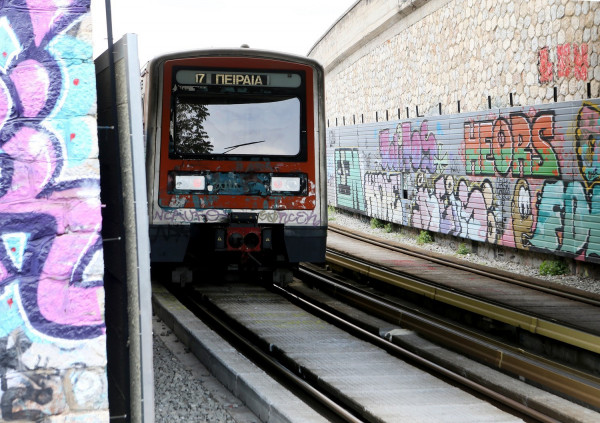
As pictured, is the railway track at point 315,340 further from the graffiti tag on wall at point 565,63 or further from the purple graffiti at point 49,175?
the graffiti tag on wall at point 565,63

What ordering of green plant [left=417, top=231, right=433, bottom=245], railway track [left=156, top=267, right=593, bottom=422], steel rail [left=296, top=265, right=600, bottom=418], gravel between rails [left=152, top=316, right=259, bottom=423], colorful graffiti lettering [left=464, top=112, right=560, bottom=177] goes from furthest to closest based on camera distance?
green plant [left=417, top=231, right=433, bottom=245], colorful graffiti lettering [left=464, top=112, right=560, bottom=177], steel rail [left=296, top=265, right=600, bottom=418], railway track [left=156, top=267, right=593, bottom=422], gravel between rails [left=152, top=316, right=259, bottom=423]

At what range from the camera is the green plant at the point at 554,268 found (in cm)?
1453

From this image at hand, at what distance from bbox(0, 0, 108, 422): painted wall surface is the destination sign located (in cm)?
794

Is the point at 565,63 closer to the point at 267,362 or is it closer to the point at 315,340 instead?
the point at 315,340

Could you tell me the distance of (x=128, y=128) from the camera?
12.5ft

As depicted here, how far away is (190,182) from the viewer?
11.7 m

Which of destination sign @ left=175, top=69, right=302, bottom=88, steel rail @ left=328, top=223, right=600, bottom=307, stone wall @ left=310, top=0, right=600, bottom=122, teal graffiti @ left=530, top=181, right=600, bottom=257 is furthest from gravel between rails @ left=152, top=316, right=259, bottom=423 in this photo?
stone wall @ left=310, top=0, right=600, bottom=122

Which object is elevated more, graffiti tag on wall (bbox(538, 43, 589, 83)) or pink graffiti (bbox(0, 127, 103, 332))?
graffiti tag on wall (bbox(538, 43, 589, 83))

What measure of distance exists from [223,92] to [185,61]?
629 millimetres

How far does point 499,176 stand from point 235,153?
6.61 meters

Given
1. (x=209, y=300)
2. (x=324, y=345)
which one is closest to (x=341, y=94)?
(x=209, y=300)

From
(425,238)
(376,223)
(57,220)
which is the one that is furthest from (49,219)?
(376,223)

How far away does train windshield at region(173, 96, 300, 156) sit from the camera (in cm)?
1169

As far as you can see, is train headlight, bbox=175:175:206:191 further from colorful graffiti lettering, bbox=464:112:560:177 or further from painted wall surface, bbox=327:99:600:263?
colorful graffiti lettering, bbox=464:112:560:177
